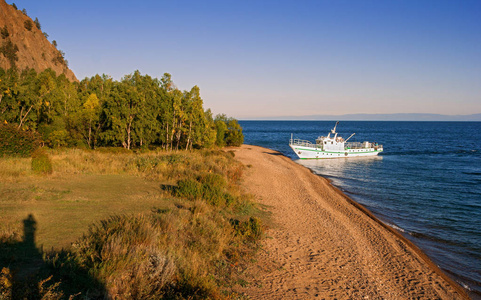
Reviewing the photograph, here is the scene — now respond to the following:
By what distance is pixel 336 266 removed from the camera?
9750 millimetres

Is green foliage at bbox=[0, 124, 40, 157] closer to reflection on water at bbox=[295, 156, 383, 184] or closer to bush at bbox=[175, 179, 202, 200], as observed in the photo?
bush at bbox=[175, 179, 202, 200]

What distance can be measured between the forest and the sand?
20326mm

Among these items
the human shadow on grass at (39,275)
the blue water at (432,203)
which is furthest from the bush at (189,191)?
the blue water at (432,203)

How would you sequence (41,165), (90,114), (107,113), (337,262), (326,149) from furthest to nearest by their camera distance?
(326,149), (90,114), (107,113), (41,165), (337,262)

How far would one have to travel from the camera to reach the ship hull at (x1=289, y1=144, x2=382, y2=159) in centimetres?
4531

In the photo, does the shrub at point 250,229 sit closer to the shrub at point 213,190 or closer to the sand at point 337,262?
the sand at point 337,262

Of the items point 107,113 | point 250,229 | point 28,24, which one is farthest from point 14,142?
point 28,24

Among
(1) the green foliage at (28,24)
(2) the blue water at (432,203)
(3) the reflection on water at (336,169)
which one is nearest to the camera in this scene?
(2) the blue water at (432,203)

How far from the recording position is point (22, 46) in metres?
66.5

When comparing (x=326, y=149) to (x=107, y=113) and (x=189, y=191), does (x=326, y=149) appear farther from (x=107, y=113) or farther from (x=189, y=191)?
(x=189, y=191)

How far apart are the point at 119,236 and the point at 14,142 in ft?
62.9

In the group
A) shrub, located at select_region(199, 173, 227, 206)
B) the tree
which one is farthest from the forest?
shrub, located at select_region(199, 173, 227, 206)

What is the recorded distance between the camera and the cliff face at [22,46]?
60.6 meters

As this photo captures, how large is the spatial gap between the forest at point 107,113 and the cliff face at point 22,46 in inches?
1268
